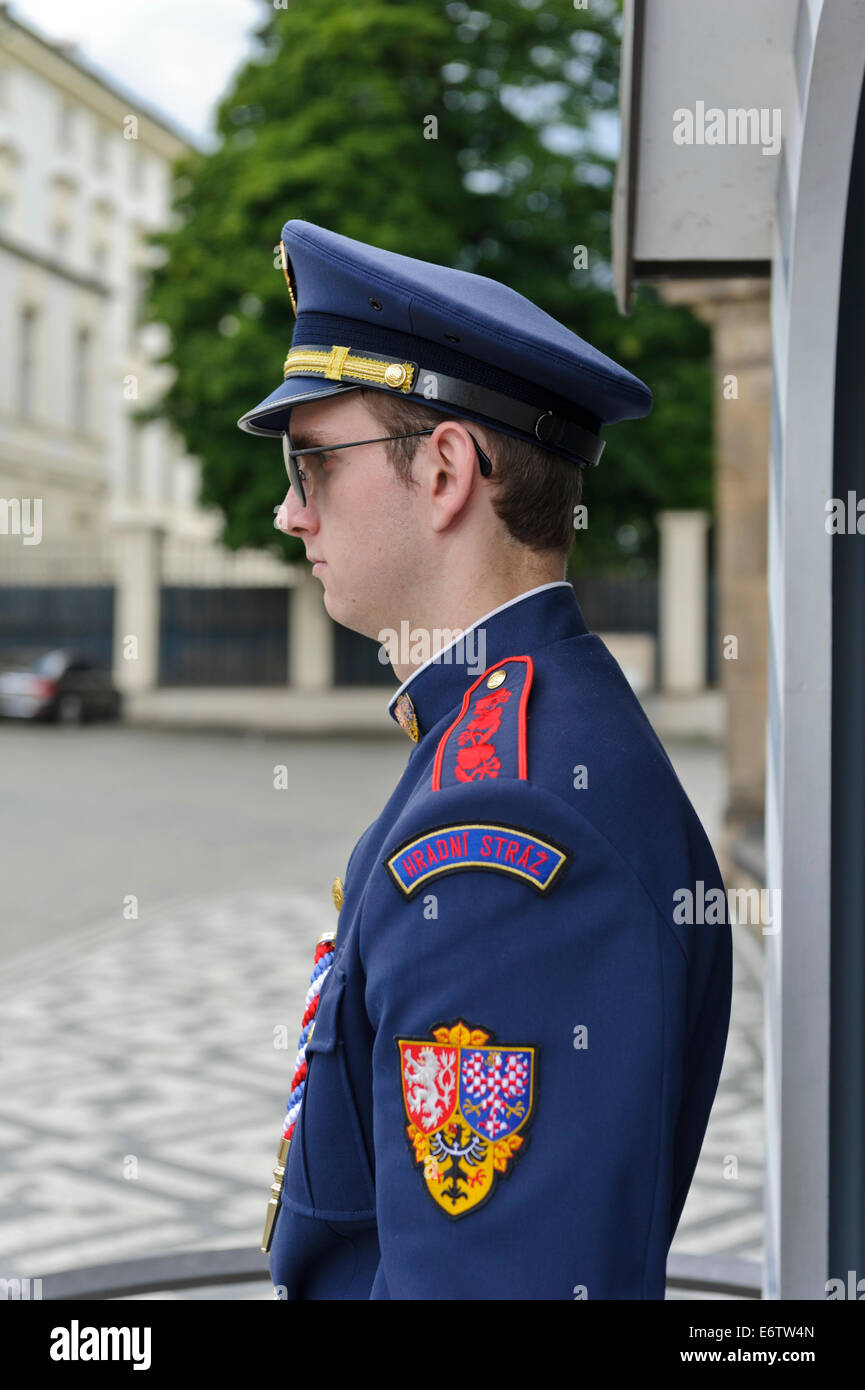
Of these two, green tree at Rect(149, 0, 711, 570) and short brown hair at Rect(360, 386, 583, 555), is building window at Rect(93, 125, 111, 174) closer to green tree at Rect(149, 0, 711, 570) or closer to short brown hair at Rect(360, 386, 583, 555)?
green tree at Rect(149, 0, 711, 570)

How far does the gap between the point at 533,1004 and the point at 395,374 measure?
2.09 ft

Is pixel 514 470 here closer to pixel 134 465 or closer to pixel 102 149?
pixel 134 465

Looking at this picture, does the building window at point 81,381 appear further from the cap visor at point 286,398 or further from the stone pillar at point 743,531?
the cap visor at point 286,398

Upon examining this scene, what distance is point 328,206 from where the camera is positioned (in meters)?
22.4

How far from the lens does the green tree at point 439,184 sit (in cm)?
2252

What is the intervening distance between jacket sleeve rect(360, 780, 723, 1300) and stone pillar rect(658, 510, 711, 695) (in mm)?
23743

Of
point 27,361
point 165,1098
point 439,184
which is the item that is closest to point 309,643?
point 439,184

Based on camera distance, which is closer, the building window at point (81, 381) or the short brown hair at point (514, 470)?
the short brown hair at point (514, 470)

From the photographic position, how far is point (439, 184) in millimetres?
22891

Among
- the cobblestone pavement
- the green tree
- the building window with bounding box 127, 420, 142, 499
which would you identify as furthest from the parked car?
the building window with bounding box 127, 420, 142, 499

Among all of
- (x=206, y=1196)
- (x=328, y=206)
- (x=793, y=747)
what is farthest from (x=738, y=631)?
(x=328, y=206)

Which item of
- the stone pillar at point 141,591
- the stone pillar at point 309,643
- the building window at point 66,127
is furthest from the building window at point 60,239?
the stone pillar at point 309,643

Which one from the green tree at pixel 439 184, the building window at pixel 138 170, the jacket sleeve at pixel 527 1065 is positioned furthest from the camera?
the building window at pixel 138 170
